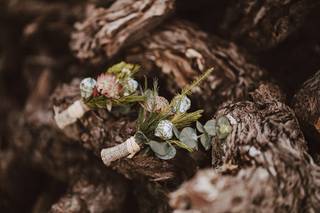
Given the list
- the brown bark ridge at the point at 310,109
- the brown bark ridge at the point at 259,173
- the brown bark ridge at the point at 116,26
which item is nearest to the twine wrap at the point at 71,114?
the brown bark ridge at the point at 116,26

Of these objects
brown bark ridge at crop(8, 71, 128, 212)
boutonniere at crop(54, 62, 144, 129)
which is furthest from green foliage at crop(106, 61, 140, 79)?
brown bark ridge at crop(8, 71, 128, 212)

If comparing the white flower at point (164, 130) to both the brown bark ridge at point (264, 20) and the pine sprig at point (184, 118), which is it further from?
the brown bark ridge at point (264, 20)

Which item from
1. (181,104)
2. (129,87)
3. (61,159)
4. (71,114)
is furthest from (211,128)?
(61,159)

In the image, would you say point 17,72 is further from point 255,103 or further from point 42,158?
point 255,103

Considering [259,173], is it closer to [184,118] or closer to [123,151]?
[184,118]

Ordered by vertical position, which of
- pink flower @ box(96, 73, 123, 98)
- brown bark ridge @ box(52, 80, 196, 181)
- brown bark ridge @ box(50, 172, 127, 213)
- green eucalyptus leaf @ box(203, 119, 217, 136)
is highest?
pink flower @ box(96, 73, 123, 98)

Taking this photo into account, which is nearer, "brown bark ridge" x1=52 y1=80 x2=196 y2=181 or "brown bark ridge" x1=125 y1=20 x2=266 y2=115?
"brown bark ridge" x1=52 y1=80 x2=196 y2=181

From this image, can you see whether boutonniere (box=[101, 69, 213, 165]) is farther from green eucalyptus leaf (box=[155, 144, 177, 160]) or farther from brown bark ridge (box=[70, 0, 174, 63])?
brown bark ridge (box=[70, 0, 174, 63])
